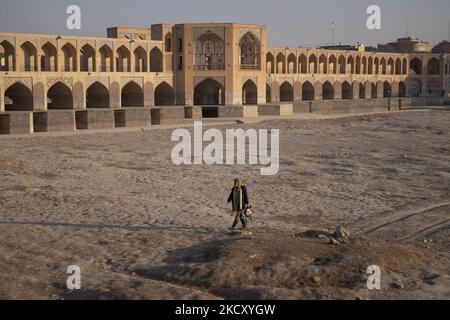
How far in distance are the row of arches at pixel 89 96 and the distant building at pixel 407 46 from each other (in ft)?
93.3

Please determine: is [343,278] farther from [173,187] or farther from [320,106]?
[320,106]

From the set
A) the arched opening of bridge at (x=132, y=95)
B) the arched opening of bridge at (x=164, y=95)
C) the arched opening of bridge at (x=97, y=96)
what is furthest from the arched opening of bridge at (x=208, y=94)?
the arched opening of bridge at (x=97, y=96)

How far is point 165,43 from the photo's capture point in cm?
3491

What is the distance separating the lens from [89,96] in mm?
32219

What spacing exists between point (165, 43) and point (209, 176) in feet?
69.1

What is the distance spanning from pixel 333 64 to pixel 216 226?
Answer: 38.2 meters

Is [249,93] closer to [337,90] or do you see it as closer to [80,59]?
[80,59]

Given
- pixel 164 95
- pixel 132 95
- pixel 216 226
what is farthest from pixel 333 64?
pixel 216 226

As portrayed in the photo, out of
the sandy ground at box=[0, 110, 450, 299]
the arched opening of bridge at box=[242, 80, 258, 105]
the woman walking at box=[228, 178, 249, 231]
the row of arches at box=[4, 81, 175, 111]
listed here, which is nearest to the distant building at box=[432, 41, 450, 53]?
the arched opening of bridge at box=[242, 80, 258, 105]

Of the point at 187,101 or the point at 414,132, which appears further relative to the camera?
the point at 187,101

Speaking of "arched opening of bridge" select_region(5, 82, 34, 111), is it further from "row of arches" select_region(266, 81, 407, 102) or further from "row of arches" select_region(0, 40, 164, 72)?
"row of arches" select_region(266, 81, 407, 102)

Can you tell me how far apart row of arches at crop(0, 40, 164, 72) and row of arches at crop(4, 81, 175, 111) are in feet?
3.13

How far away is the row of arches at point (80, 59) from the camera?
2789 cm

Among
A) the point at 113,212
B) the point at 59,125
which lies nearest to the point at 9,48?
the point at 59,125
